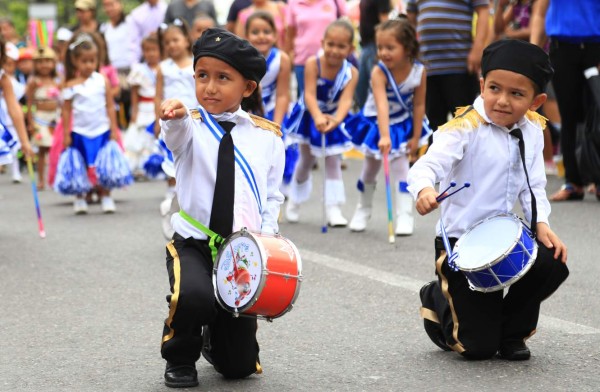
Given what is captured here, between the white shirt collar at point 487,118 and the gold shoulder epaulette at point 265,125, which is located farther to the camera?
the white shirt collar at point 487,118

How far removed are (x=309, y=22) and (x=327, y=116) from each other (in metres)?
2.51

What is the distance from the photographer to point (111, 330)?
5.76m

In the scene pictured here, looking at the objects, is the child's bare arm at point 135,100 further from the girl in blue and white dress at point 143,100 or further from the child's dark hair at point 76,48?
the child's dark hair at point 76,48

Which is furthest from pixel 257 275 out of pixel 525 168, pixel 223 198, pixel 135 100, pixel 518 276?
pixel 135 100

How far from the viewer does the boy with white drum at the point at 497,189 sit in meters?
4.95

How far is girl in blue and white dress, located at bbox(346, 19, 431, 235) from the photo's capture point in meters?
8.76

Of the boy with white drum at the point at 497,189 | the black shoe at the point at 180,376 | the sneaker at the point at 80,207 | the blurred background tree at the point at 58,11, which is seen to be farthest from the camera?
the blurred background tree at the point at 58,11

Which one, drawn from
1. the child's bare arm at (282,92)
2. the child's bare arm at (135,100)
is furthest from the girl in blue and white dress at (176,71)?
the child's bare arm at (135,100)

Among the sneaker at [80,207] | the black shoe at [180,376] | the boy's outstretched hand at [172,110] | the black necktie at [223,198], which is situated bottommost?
the sneaker at [80,207]

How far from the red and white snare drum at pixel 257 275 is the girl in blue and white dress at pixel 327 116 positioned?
4.66 m

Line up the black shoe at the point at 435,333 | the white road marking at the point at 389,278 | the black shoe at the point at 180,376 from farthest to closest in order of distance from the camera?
the white road marking at the point at 389,278 < the black shoe at the point at 435,333 < the black shoe at the point at 180,376

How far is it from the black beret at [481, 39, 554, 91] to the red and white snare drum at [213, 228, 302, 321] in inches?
46.0

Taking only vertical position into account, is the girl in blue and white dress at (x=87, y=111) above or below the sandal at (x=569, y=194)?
above

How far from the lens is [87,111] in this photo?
11109mm
